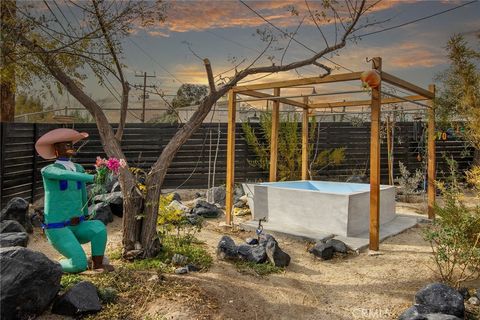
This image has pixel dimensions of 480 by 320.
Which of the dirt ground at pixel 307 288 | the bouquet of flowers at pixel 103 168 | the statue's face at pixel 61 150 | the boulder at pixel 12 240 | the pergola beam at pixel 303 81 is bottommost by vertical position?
the dirt ground at pixel 307 288

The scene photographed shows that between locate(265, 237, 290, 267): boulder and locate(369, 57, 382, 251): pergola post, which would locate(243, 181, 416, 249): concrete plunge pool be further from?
locate(265, 237, 290, 267): boulder

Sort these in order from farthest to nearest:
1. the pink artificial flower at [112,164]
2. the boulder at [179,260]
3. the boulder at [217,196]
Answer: the boulder at [217,196]
the boulder at [179,260]
the pink artificial flower at [112,164]

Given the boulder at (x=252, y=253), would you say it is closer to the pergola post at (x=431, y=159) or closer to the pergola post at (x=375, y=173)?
the pergola post at (x=375, y=173)

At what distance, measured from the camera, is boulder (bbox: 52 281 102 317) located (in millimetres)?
3121

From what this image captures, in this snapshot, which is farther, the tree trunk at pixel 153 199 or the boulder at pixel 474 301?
the tree trunk at pixel 153 199

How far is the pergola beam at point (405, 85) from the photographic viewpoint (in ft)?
18.9

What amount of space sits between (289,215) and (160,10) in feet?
12.5

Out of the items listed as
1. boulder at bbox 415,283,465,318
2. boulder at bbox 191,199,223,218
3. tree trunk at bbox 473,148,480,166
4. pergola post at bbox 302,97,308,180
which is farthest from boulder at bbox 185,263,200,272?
tree trunk at bbox 473,148,480,166

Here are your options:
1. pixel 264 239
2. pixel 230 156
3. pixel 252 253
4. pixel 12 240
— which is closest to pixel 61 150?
pixel 12 240

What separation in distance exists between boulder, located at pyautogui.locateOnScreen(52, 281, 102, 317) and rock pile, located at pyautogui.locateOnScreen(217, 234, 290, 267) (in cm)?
196

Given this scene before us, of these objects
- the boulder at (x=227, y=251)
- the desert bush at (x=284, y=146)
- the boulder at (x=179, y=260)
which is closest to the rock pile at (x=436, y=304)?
the boulder at (x=227, y=251)

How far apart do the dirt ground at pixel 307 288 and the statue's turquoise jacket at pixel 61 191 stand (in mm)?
1228

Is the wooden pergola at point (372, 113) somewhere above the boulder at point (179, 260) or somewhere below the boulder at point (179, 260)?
above

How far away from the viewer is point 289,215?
263 inches
